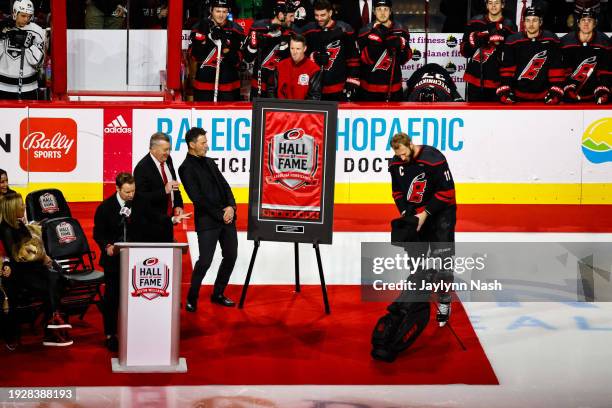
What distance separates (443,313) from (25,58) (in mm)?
7591

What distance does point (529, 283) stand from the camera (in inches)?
490

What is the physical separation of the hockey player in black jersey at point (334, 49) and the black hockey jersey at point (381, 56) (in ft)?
0.76

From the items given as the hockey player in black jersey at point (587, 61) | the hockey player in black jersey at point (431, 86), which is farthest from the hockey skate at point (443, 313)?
the hockey player in black jersey at point (587, 61)

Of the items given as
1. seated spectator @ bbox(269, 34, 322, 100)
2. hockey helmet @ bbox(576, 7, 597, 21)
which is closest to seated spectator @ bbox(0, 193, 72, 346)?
seated spectator @ bbox(269, 34, 322, 100)

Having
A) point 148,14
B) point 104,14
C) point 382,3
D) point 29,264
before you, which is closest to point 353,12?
point 382,3

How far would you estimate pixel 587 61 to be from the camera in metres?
16.1

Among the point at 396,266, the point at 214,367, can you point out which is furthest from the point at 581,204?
the point at 214,367

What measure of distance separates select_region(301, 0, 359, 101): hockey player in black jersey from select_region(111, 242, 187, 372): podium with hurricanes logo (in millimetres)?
6517

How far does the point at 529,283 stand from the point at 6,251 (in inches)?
216

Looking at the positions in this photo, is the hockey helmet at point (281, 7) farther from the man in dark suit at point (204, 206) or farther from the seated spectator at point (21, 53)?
the man in dark suit at point (204, 206)

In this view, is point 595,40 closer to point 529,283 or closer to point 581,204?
point 581,204

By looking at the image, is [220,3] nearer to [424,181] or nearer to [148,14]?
[148,14]

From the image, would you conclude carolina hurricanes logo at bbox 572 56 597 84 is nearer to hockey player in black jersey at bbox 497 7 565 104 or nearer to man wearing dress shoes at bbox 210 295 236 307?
hockey player in black jersey at bbox 497 7 565 104

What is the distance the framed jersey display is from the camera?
11094mm
